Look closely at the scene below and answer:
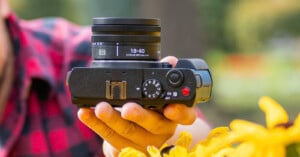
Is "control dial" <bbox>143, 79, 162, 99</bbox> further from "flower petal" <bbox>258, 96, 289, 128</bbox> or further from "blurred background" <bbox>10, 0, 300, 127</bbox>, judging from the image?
"blurred background" <bbox>10, 0, 300, 127</bbox>

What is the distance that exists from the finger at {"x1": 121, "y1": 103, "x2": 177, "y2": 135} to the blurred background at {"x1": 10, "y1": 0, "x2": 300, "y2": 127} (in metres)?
4.44

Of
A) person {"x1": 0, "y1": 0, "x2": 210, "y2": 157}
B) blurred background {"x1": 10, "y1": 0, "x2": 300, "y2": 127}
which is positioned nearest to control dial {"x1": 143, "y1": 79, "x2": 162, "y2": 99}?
person {"x1": 0, "y1": 0, "x2": 210, "y2": 157}

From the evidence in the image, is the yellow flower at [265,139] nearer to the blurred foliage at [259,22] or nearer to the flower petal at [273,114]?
the flower petal at [273,114]

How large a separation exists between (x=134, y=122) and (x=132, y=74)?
73 millimetres

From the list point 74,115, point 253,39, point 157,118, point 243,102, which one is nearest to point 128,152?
point 157,118

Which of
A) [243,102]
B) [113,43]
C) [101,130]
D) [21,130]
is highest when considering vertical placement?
[113,43]

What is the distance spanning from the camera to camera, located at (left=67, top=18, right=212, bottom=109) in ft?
3.51

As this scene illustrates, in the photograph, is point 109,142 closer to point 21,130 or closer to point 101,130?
point 101,130

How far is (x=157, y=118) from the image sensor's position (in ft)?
3.60

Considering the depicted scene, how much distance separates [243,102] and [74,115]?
7.22m

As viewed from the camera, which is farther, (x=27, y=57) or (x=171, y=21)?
(x=171, y=21)

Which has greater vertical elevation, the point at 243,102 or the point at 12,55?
the point at 12,55

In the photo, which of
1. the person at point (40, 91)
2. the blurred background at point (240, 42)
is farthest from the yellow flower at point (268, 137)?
the blurred background at point (240, 42)

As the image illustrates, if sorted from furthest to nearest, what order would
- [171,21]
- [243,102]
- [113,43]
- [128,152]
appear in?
[243,102], [171,21], [113,43], [128,152]
